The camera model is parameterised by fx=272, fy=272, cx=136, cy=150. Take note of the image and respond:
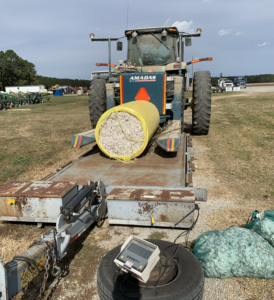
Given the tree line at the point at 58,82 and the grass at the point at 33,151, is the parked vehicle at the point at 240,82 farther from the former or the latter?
the tree line at the point at 58,82

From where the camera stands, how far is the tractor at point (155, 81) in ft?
19.3

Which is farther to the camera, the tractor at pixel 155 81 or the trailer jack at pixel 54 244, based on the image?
the tractor at pixel 155 81

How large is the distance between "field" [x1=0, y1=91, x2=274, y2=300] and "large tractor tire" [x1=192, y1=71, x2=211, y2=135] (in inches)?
27.6

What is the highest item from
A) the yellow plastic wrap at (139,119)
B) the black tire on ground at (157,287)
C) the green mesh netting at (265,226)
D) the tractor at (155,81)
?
the tractor at (155,81)

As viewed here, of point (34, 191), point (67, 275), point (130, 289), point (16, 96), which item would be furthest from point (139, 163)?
point (16, 96)

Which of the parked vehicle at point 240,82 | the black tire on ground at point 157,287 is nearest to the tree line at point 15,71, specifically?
the parked vehicle at point 240,82

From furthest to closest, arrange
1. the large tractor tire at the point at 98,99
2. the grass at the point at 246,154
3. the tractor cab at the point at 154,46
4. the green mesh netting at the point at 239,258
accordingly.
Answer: the tractor cab at the point at 154,46 < the large tractor tire at the point at 98,99 < the grass at the point at 246,154 < the green mesh netting at the point at 239,258

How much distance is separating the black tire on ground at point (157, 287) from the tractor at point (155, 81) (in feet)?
11.2

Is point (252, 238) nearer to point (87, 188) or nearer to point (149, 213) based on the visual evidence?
point (149, 213)

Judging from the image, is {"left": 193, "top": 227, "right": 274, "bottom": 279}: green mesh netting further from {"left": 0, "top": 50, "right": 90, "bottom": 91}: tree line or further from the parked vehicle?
{"left": 0, "top": 50, "right": 90, "bottom": 91}: tree line

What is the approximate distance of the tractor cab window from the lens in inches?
284

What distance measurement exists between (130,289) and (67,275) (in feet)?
2.95

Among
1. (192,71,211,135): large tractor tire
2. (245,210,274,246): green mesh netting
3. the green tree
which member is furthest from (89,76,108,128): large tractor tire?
the green tree

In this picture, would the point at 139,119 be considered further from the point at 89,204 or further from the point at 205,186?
the point at 89,204
